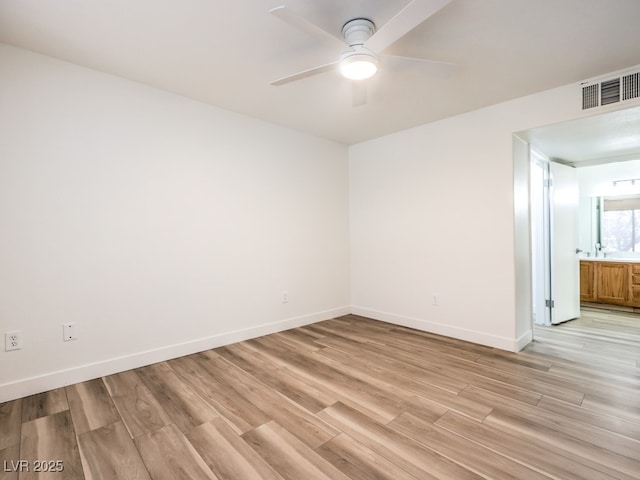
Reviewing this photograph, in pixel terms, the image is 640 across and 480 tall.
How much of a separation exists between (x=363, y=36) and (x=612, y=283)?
553 centimetres

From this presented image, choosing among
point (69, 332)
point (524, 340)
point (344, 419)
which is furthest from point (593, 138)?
point (69, 332)

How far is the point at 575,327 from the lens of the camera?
3869 millimetres

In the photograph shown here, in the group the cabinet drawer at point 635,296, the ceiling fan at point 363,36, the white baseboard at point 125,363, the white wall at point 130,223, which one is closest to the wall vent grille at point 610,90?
the ceiling fan at point 363,36

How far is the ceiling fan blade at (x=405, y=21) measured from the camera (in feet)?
4.61

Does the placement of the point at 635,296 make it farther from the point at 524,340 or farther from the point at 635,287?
the point at 524,340

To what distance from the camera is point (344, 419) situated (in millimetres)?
1948

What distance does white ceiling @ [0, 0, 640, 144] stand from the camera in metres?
1.79

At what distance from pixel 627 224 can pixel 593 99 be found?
12.8ft

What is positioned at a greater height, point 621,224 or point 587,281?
point 621,224

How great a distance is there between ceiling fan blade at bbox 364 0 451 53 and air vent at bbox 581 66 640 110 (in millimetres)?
2000

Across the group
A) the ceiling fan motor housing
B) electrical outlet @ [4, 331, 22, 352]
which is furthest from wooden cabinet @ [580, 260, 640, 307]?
electrical outlet @ [4, 331, 22, 352]

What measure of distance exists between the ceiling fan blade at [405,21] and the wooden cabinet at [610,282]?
17.8ft

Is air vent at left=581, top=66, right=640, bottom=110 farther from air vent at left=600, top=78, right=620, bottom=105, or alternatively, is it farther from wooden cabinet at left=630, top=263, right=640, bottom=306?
wooden cabinet at left=630, top=263, right=640, bottom=306

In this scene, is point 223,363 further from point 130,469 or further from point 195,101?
point 195,101
